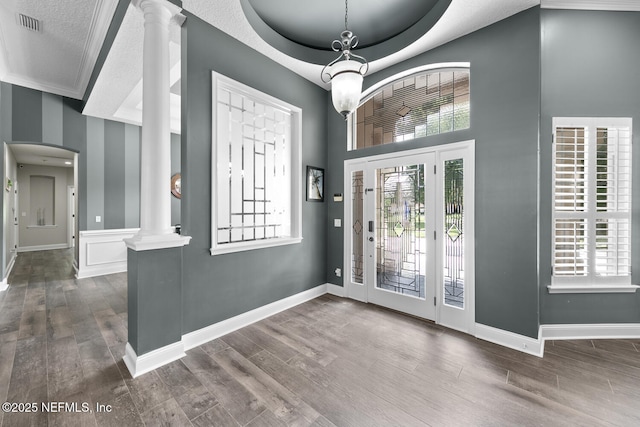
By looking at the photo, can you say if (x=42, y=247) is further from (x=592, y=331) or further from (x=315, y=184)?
(x=592, y=331)

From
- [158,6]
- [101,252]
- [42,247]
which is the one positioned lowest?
[42,247]

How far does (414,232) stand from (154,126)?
3.09 metres

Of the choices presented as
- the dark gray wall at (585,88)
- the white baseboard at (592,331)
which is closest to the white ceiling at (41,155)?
the dark gray wall at (585,88)

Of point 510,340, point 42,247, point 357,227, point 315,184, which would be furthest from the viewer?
point 42,247

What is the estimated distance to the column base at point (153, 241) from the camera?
219 cm

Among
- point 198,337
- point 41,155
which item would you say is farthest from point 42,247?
point 198,337

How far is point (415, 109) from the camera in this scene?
3418mm

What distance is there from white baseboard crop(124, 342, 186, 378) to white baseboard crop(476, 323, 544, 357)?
3.06 m

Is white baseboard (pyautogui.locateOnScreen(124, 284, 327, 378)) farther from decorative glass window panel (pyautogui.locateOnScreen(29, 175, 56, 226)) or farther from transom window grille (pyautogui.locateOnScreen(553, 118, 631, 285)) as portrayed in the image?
decorative glass window panel (pyautogui.locateOnScreen(29, 175, 56, 226))

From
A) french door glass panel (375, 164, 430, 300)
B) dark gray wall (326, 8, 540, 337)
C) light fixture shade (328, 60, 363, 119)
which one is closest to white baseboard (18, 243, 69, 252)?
french door glass panel (375, 164, 430, 300)

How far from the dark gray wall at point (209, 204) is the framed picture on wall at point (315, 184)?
215 millimetres

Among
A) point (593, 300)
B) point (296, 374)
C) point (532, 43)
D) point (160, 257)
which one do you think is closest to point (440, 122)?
point (532, 43)

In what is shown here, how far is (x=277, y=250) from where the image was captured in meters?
3.56

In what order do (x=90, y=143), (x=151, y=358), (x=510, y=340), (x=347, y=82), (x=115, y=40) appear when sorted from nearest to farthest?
(x=347, y=82) < (x=151, y=358) < (x=510, y=340) < (x=115, y=40) < (x=90, y=143)
